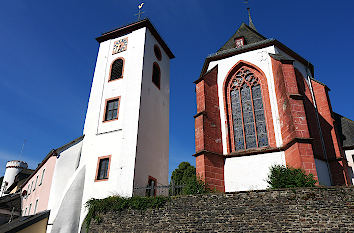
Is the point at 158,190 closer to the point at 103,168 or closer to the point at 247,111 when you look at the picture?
the point at 103,168

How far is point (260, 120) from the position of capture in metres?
14.7

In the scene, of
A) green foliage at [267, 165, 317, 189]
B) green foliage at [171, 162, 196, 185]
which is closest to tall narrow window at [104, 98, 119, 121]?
green foliage at [267, 165, 317, 189]

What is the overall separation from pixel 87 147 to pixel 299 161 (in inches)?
459

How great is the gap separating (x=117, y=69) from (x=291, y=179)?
13.1 metres

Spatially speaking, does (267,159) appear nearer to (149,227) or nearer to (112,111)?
(149,227)

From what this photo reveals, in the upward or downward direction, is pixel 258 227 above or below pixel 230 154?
below

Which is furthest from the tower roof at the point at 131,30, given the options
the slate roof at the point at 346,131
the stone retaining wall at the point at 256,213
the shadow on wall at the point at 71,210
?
the slate roof at the point at 346,131

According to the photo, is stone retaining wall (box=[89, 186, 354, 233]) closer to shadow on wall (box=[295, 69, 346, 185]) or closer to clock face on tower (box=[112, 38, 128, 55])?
shadow on wall (box=[295, 69, 346, 185])

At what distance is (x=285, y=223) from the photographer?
362 inches

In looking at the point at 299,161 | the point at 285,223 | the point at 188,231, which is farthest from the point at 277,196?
the point at 188,231

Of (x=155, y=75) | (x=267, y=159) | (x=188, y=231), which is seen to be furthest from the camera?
(x=155, y=75)

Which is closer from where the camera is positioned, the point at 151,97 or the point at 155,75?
the point at 151,97

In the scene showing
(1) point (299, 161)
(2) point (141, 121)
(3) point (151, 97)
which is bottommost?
(1) point (299, 161)

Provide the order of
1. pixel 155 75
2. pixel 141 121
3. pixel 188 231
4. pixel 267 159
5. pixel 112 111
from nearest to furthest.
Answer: pixel 188 231 < pixel 267 159 < pixel 141 121 < pixel 112 111 < pixel 155 75
